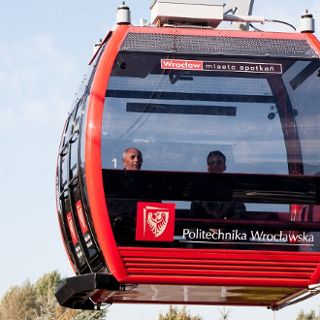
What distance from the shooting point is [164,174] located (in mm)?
12016

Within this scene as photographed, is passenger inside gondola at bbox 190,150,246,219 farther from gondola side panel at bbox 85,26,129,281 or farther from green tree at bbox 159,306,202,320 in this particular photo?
green tree at bbox 159,306,202,320

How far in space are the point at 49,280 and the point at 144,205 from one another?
5961 cm

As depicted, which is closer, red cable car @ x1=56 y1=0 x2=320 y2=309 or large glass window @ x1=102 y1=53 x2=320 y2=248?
red cable car @ x1=56 y1=0 x2=320 y2=309

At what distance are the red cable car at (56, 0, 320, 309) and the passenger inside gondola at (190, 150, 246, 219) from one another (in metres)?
0.01

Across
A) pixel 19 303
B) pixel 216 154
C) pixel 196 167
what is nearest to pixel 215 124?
pixel 216 154

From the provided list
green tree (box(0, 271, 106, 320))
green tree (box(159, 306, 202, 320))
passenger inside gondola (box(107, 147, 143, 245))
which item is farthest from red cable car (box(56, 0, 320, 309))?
green tree (box(0, 271, 106, 320))

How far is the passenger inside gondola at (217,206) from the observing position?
12039 mm

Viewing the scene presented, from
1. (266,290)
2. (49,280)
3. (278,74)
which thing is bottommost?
(266,290)

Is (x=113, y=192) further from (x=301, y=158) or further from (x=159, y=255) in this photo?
(x=301, y=158)

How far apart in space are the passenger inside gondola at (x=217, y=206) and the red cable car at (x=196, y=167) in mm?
11

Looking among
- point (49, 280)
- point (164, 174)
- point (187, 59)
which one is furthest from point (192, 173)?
point (49, 280)

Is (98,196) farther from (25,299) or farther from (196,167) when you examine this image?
(25,299)

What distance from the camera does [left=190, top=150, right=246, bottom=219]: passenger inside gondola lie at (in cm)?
1204

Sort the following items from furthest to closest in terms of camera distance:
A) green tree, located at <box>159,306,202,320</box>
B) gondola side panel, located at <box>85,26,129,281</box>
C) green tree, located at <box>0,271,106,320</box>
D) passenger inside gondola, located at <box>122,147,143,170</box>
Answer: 1. green tree, located at <box>0,271,106,320</box>
2. green tree, located at <box>159,306,202,320</box>
3. passenger inside gondola, located at <box>122,147,143,170</box>
4. gondola side panel, located at <box>85,26,129,281</box>
